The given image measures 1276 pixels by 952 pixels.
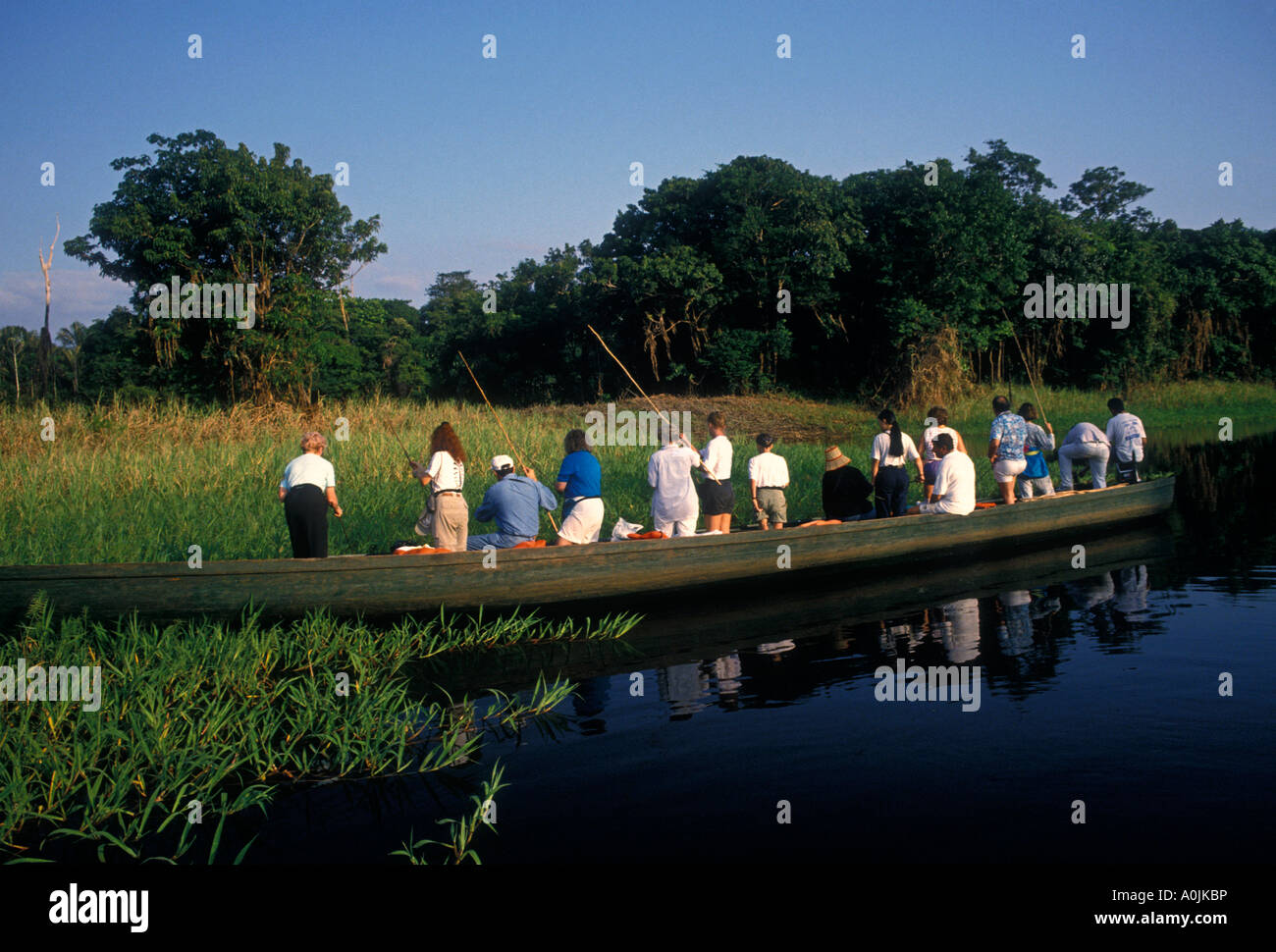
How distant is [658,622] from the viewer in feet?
28.3

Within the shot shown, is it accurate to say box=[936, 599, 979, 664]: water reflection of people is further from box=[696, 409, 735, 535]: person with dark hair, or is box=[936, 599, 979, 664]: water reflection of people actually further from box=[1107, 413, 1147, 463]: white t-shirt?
box=[1107, 413, 1147, 463]: white t-shirt

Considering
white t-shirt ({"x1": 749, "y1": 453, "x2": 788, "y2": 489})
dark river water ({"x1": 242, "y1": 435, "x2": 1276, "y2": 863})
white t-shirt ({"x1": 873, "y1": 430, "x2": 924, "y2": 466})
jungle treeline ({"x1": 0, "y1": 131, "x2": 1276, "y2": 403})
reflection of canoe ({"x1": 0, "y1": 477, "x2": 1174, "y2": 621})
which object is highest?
jungle treeline ({"x1": 0, "y1": 131, "x2": 1276, "y2": 403})

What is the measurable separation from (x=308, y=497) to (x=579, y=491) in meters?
2.28

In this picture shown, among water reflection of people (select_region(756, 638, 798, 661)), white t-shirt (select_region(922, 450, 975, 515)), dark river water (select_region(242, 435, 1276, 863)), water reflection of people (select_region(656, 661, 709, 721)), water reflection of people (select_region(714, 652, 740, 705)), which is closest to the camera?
dark river water (select_region(242, 435, 1276, 863))

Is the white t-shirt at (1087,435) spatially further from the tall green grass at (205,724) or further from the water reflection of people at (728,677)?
the tall green grass at (205,724)

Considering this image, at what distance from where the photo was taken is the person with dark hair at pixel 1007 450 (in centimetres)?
1145

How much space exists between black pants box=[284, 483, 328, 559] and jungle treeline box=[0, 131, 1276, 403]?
50.9 ft

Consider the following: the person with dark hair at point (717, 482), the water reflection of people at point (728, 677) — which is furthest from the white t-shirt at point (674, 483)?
the water reflection of people at point (728, 677)

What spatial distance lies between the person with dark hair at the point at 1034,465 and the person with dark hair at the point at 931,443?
2.98ft

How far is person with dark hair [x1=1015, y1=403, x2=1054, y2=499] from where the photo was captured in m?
12.0

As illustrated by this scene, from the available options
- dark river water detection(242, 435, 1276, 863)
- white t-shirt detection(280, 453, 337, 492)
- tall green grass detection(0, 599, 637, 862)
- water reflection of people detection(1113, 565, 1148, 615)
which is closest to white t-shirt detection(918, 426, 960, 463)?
dark river water detection(242, 435, 1276, 863)

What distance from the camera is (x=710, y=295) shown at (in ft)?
100

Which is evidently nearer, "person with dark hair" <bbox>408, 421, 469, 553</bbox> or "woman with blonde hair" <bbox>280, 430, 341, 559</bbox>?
"woman with blonde hair" <bbox>280, 430, 341, 559</bbox>

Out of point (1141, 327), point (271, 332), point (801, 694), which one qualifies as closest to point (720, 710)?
point (801, 694)
